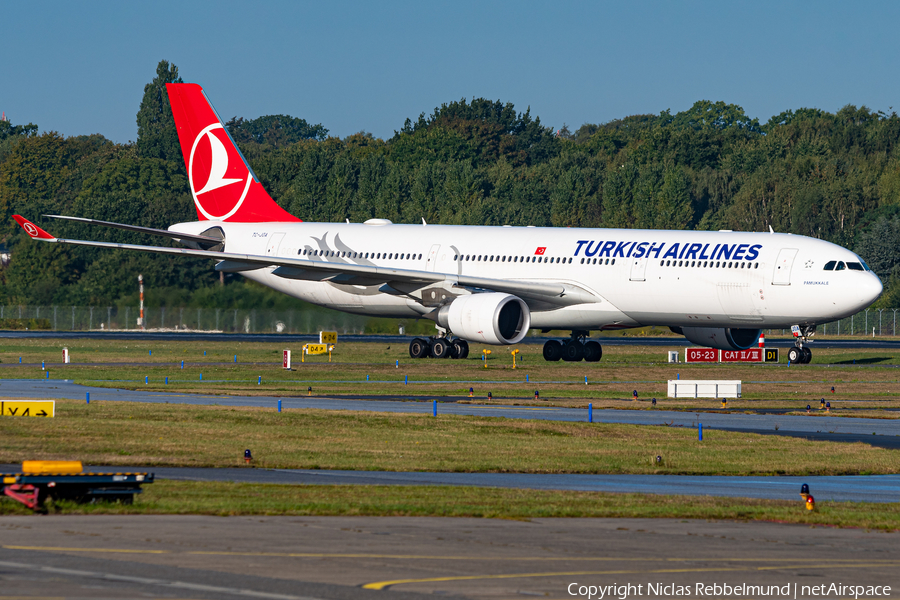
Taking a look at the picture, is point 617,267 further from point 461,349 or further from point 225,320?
point 225,320

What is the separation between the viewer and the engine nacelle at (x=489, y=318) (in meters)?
43.7

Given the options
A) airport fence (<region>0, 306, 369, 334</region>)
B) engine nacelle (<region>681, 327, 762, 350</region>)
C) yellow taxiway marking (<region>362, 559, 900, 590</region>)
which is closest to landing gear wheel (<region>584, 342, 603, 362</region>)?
engine nacelle (<region>681, 327, 762, 350</region>)

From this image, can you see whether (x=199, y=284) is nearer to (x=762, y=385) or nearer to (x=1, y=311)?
(x=1, y=311)

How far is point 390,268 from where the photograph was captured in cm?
4844

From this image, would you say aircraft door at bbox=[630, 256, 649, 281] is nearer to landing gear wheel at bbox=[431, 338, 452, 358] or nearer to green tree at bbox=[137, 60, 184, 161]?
landing gear wheel at bbox=[431, 338, 452, 358]

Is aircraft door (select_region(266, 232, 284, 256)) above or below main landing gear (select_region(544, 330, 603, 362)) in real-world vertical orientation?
above

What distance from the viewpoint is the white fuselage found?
42469 mm

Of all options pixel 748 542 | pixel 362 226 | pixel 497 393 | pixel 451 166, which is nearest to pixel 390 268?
pixel 362 226

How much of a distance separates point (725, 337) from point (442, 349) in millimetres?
10570

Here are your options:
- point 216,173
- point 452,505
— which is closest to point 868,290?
point 216,173

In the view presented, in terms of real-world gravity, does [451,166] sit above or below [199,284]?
above

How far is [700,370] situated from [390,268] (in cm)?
1219

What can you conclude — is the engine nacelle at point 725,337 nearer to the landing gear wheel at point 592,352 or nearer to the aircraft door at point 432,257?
the landing gear wheel at point 592,352

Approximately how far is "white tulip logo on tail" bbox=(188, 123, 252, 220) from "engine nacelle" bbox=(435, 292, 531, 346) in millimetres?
14185
